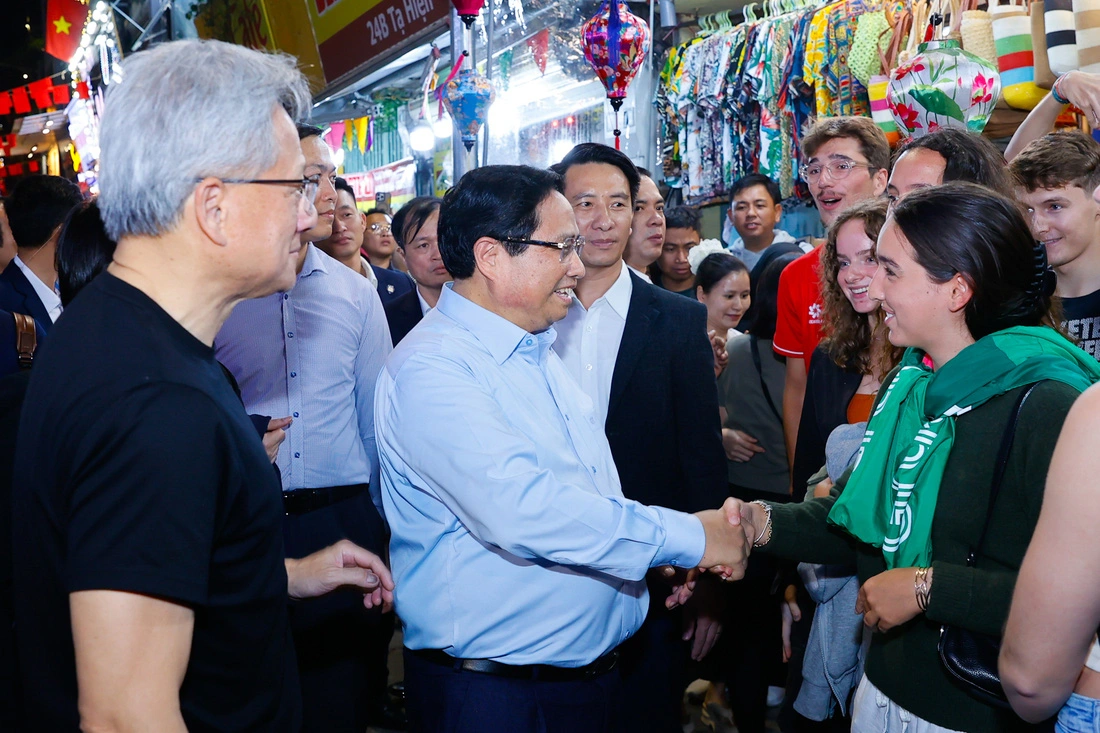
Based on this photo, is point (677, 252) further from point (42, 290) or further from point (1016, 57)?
point (42, 290)

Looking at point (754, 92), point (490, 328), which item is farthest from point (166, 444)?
point (754, 92)

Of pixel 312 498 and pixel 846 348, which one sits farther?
pixel 312 498

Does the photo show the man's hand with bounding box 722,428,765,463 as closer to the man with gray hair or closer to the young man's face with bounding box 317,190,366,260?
the young man's face with bounding box 317,190,366,260

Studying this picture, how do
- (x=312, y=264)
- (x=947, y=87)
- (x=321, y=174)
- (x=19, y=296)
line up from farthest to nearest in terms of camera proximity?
(x=19, y=296) → (x=947, y=87) → (x=312, y=264) → (x=321, y=174)

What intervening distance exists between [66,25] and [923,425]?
38.7 feet

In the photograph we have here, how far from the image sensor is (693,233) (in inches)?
195

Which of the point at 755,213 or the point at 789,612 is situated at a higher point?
the point at 755,213

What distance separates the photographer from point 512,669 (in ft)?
5.90

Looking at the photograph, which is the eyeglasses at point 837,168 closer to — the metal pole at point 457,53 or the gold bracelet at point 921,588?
the metal pole at point 457,53

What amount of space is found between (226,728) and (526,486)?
2.04ft

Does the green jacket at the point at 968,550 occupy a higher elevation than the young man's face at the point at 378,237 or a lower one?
lower

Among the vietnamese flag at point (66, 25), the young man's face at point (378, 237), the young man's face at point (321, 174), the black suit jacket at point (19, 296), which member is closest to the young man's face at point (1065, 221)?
the young man's face at point (321, 174)

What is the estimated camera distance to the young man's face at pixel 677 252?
489 cm

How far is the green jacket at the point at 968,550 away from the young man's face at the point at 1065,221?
1350mm
